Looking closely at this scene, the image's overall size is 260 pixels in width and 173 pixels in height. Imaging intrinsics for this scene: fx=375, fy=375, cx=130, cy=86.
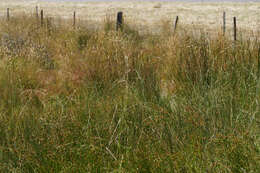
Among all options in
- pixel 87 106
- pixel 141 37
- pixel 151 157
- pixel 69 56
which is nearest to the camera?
pixel 151 157

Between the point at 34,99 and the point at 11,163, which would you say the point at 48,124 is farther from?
the point at 34,99

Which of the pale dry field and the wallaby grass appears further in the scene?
the pale dry field

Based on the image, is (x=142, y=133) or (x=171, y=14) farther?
(x=171, y=14)

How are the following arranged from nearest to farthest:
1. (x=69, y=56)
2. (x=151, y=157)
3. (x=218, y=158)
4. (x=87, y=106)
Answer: (x=218, y=158) < (x=151, y=157) < (x=87, y=106) < (x=69, y=56)

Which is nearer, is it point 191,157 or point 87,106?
point 191,157

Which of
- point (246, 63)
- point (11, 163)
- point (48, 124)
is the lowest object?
point (11, 163)

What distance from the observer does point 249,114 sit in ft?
8.09

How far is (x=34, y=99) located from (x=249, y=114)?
2.10m

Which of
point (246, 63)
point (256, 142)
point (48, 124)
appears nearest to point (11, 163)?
point (48, 124)

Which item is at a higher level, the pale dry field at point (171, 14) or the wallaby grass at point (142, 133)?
the pale dry field at point (171, 14)

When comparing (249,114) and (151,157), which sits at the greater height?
(249,114)

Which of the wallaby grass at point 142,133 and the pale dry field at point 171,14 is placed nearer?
the wallaby grass at point 142,133

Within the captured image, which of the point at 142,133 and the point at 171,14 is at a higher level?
the point at 171,14

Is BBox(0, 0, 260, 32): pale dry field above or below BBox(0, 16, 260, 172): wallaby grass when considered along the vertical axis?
above
